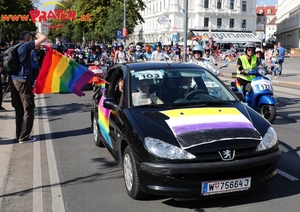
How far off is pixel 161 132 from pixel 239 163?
2.80 feet

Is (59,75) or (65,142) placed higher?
(59,75)

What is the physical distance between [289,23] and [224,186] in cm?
11236

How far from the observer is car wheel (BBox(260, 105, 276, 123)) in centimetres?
873

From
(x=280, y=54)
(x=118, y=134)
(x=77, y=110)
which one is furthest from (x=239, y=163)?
(x=280, y=54)

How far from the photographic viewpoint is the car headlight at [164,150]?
4.05 meters

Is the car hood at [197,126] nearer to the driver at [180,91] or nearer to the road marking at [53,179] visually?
the driver at [180,91]

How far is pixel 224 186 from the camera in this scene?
4.14 m

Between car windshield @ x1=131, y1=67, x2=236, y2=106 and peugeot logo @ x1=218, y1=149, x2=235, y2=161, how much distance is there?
121 centimetres

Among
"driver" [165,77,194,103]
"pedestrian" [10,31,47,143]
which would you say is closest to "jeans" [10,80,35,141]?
"pedestrian" [10,31,47,143]

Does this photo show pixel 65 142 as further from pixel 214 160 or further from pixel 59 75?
pixel 214 160

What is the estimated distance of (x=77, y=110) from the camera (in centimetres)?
1161

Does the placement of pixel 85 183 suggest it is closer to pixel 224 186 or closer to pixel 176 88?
pixel 176 88

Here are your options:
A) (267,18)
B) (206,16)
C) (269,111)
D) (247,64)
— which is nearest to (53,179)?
(269,111)

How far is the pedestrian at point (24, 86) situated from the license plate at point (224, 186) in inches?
159
